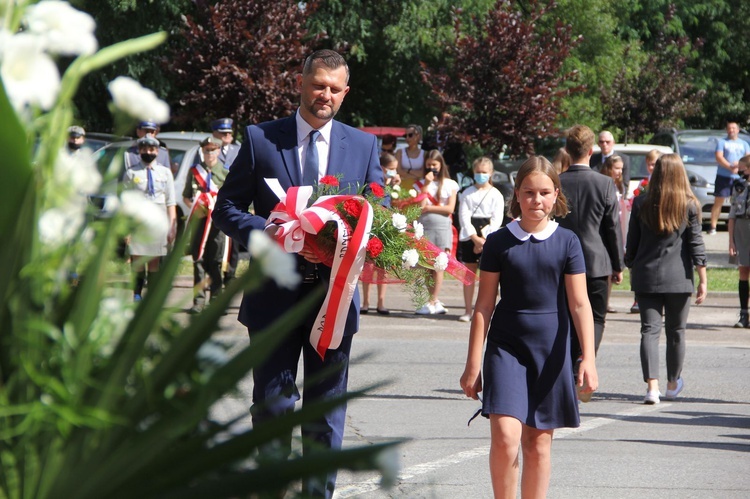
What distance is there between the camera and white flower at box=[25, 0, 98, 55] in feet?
4.85

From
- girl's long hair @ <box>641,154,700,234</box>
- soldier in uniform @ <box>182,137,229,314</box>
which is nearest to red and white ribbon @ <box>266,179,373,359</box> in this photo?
girl's long hair @ <box>641,154,700,234</box>

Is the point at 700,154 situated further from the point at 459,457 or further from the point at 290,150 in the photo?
the point at 290,150

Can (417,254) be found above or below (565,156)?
below

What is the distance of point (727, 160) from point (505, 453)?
1864 centimetres

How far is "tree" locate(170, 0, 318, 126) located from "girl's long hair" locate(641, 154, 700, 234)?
14.7 metres

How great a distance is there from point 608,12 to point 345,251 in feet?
94.3

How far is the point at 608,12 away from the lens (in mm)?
32094

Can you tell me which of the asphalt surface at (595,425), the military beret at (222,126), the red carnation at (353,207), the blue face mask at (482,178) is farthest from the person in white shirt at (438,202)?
the red carnation at (353,207)

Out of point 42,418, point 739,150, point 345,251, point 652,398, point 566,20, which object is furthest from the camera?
point 566,20

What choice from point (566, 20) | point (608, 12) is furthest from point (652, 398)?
point (608, 12)

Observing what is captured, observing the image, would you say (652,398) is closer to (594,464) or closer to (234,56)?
(594,464)

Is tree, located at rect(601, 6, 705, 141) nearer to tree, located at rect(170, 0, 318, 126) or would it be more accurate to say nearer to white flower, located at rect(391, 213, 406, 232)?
tree, located at rect(170, 0, 318, 126)

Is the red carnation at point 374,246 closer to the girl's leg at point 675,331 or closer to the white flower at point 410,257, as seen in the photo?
the white flower at point 410,257

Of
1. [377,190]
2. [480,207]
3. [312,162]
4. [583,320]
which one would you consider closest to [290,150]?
[312,162]
